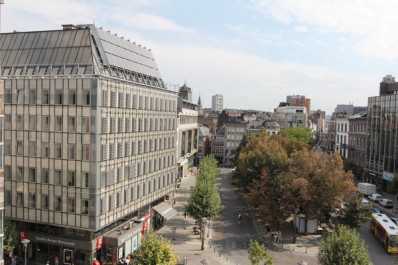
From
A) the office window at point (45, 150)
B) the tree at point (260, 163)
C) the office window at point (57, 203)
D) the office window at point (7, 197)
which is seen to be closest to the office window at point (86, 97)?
the office window at point (45, 150)

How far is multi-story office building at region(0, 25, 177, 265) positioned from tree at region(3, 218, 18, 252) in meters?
2.40

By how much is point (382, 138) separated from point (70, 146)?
70176 millimetres

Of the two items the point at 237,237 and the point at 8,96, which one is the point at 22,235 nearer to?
the point at 8,96

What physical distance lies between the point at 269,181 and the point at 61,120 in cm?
2641

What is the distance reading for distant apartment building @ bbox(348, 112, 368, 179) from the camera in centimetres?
9875

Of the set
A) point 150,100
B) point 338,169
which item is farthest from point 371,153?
point 150,100

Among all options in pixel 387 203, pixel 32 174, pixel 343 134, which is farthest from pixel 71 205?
pixel 343 134

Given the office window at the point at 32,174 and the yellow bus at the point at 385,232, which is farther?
the yellow bus at the point at 385,232

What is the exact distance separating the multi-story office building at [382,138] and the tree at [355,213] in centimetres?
3307

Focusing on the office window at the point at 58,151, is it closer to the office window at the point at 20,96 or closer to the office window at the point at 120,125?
the office window at the point at 20,96

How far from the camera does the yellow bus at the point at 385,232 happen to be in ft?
152

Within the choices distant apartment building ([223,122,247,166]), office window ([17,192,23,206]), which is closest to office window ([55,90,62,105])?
office window ([17,192,23,206])

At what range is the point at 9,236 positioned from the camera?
1532 inches

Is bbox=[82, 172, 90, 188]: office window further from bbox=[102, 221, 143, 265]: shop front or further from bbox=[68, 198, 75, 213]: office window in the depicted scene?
bbox=[102, 221, 143, 265]: shop front
